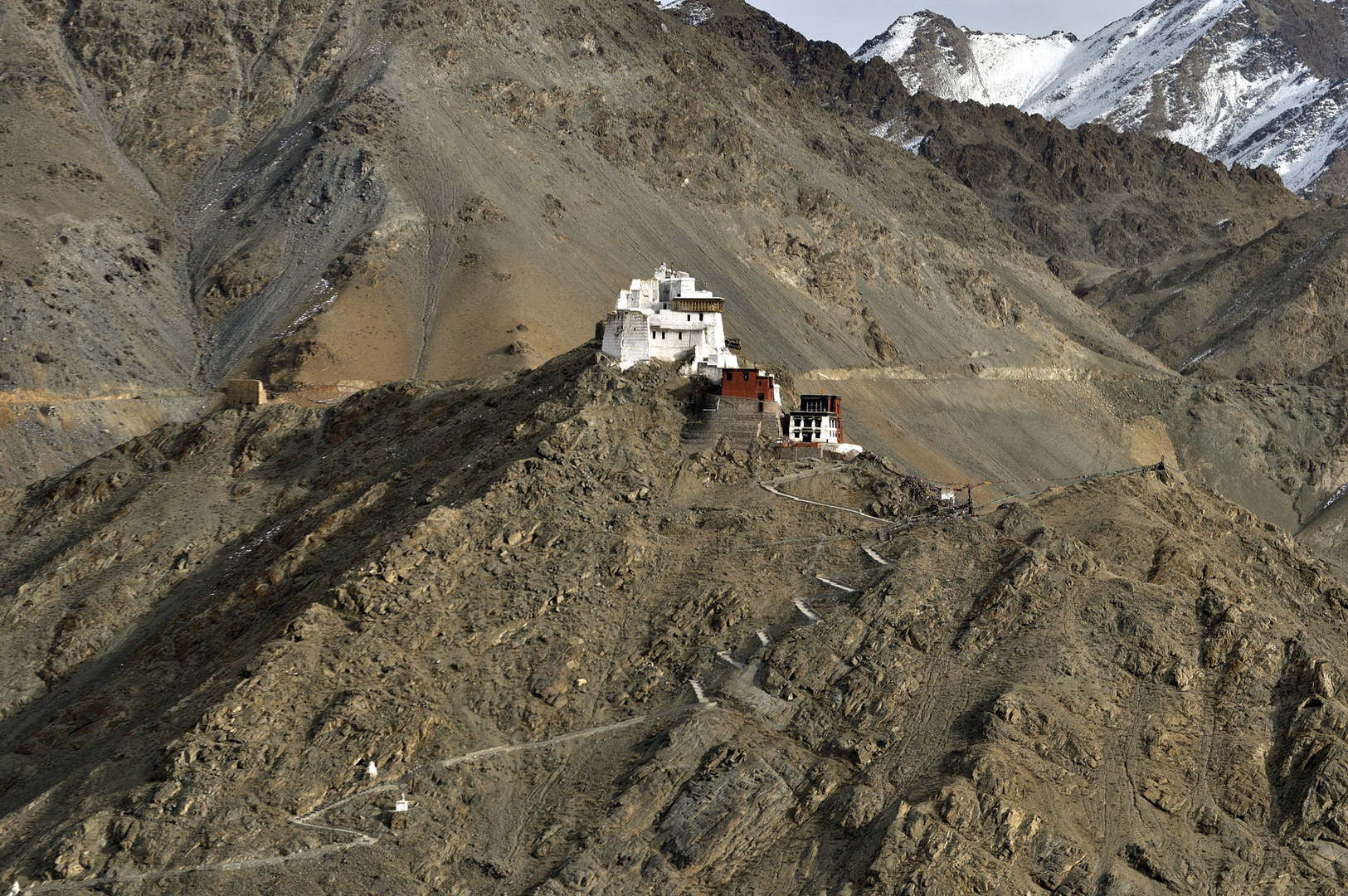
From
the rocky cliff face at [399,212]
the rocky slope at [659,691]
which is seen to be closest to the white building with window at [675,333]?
the rocky slope at [659,691]

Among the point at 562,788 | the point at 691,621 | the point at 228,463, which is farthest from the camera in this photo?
the point at 228,463

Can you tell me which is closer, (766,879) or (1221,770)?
(766,879)

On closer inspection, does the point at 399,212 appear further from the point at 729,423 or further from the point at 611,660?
the point at 611,660

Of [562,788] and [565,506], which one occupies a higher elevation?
[565,506]

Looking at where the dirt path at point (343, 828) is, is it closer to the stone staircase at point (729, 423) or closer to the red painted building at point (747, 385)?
the stone staircase at point (729, 423)

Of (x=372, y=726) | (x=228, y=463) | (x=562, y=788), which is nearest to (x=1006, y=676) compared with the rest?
(x=562, y=788)

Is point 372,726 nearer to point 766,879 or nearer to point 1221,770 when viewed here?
point 766,879
